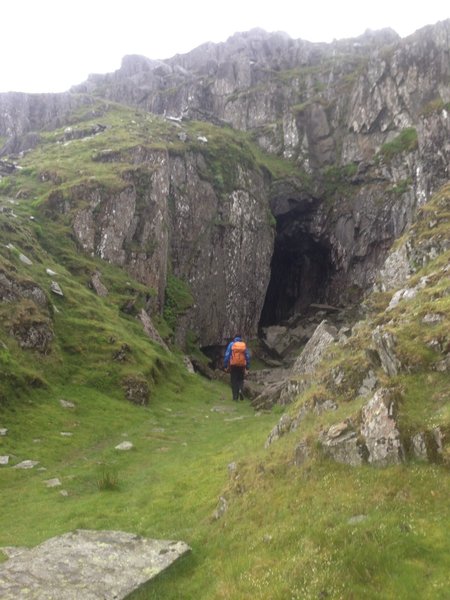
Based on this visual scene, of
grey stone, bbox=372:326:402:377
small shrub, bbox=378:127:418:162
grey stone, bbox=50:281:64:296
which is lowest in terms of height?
grey stone, bbox=50:281:64:296

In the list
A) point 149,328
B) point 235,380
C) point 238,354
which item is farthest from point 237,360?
point 149,328

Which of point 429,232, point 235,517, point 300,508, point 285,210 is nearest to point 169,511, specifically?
point 235,517

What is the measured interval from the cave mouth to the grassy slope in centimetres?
7294

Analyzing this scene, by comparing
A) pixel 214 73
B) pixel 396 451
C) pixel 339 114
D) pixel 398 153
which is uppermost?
pixel 214 73

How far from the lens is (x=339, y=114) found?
12438cm

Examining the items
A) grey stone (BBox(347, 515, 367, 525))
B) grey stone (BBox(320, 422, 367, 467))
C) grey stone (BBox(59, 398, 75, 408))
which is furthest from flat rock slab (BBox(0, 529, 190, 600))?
grey stone (BBox(59, 398, 75, 408))

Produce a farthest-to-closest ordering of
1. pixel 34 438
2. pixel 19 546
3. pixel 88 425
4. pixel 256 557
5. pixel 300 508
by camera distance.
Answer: pixel 88 425 < pixel 34 438 < pixel 19 546 < pixel 300 508 < pixel 256 557

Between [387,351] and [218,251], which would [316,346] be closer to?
[387,351]

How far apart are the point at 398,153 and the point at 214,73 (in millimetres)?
85520

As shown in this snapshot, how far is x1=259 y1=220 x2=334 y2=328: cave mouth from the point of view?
113m

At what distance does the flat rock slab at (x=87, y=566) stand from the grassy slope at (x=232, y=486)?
1.93 ft

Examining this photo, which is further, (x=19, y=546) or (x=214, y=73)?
(x=214, y=73)

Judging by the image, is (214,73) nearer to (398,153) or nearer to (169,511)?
(398,153)

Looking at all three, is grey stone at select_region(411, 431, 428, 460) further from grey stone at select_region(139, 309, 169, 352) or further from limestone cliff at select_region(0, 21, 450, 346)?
limestone cliff at select_region(0, 21, 450, 346)
